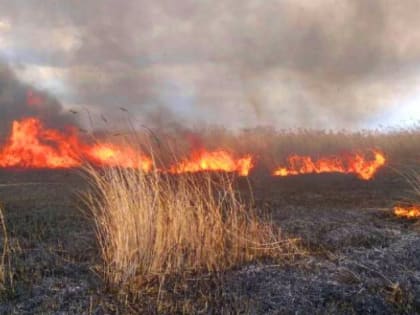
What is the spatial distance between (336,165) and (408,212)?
420 inches

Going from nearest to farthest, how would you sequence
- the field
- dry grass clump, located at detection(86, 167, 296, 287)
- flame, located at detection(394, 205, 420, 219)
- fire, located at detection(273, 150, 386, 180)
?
the field
dry grass clump, located at detection(86, 167, 296, 287)
flame, located at detection(394, 205, 420, 219)
fire, located at detection(273, 150, 386, 180)

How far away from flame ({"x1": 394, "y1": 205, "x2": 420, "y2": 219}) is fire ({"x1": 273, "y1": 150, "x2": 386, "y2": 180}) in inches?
349

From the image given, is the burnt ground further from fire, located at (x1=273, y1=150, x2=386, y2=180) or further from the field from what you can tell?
fire, located at (x1=273, y1=150, x2=386, y2=180)

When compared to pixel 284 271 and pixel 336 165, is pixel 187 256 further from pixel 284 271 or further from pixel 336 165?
pixel 336 165

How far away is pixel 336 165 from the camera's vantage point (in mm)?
22281

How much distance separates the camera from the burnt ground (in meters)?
5.87

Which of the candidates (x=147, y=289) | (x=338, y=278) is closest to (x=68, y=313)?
(x=147, y=289)

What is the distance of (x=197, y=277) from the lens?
22.6 ft

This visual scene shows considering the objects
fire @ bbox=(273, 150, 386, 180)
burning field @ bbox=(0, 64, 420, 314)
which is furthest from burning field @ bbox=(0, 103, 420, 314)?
fire @ bbox=(273, 150, 386, 180)

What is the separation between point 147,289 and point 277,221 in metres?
5.67

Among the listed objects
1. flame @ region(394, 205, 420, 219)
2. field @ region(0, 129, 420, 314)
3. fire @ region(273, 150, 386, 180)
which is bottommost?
field @ region(0, 129, 420, 314)

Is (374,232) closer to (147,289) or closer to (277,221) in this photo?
(277,221)

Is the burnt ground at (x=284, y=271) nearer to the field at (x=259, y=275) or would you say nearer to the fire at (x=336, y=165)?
the field at (x=259, y=275)

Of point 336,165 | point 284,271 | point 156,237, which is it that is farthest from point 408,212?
point 336,165
